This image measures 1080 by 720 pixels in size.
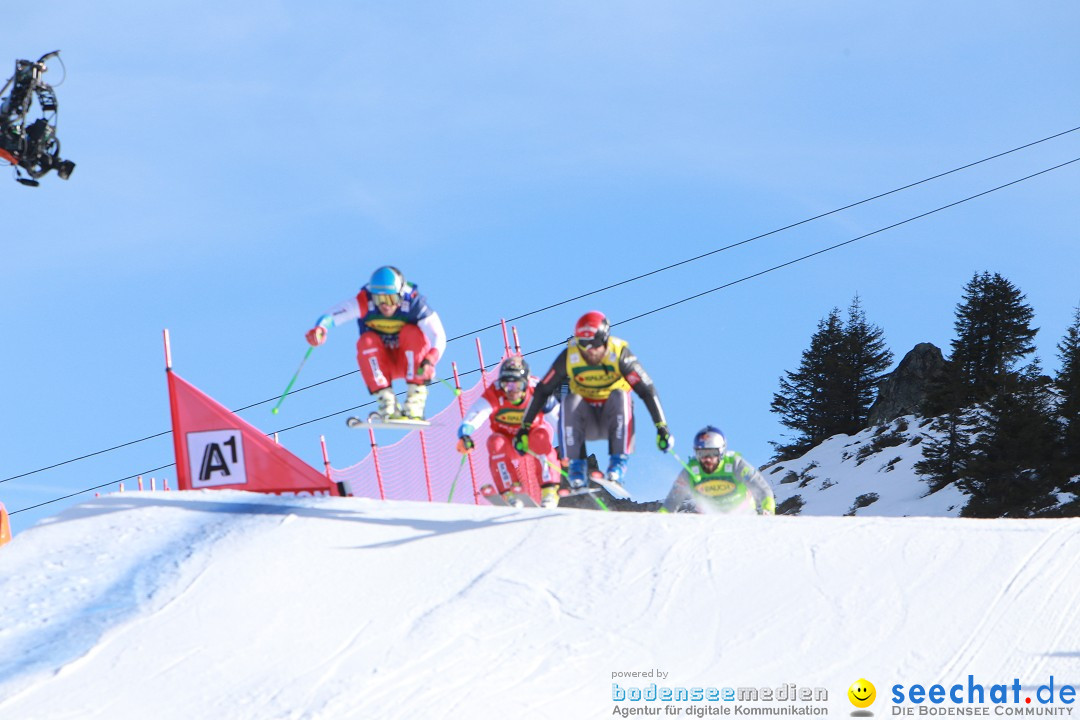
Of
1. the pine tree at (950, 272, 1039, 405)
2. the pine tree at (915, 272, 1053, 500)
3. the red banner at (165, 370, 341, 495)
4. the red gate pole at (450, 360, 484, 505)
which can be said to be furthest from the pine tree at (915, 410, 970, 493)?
the red banner at (165, 370, 341, 495)

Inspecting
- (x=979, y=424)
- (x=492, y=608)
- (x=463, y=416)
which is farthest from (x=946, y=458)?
(x=492, y=608)

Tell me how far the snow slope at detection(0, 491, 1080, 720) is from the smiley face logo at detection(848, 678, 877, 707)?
0.06 m

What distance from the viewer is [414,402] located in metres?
14.5

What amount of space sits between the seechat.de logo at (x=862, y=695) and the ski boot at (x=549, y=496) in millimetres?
5544

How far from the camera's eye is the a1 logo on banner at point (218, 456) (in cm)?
1321

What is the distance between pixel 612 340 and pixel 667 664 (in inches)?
183

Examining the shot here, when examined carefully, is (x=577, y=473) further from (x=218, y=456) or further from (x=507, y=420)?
(x=218, y=456)

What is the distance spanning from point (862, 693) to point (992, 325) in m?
30.2

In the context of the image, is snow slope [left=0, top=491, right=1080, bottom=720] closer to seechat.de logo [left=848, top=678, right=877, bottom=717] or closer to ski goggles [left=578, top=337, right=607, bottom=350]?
seechat.de logo [left=848, top=678, right=877, bottom=717]

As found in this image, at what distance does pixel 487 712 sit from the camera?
905 centimetres

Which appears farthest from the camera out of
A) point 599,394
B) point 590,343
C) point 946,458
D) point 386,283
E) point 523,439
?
point 946,458

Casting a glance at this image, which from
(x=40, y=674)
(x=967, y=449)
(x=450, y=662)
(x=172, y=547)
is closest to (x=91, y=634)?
(x=40, y=674)

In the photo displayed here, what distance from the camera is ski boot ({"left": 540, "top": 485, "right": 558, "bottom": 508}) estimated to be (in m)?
14.7

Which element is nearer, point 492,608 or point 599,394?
point 492,608
